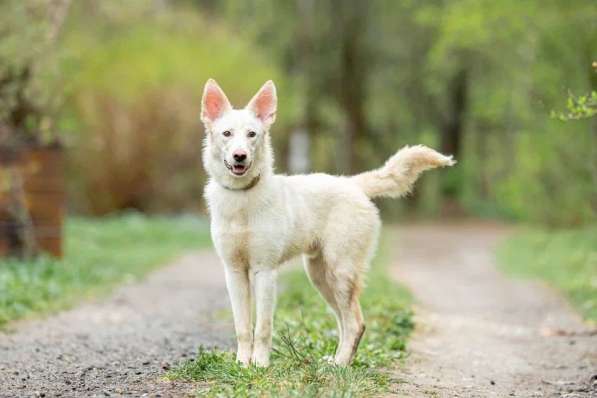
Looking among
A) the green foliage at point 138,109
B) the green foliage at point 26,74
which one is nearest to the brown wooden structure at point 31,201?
the green foliage at point 26,74

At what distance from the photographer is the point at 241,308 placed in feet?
22.9

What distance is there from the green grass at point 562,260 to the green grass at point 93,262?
6849 mm

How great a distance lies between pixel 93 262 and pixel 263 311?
31.8ft

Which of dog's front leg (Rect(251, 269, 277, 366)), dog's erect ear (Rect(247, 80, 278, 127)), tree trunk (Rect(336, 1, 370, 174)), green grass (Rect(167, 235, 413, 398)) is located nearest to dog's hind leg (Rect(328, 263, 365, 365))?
green grass (Rect(167, 235, 413, 398))

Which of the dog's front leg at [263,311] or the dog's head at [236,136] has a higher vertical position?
the dog's head at [236,136]

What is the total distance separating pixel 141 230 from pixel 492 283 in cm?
949

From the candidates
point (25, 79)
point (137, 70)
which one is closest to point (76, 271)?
point (25, 79)

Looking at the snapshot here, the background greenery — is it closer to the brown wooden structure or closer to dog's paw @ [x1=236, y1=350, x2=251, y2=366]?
the brown wooden structure

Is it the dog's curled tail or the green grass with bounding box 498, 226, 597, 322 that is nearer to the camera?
the dog's curled tail

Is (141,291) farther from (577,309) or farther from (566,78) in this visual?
(566,78)

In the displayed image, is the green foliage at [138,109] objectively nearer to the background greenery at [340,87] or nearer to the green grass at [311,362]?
the background greenery at [340,87]

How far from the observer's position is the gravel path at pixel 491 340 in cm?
735

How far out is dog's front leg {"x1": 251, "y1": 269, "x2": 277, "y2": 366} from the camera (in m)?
6.84

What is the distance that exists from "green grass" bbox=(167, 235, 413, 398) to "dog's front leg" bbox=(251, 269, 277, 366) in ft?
0.42
